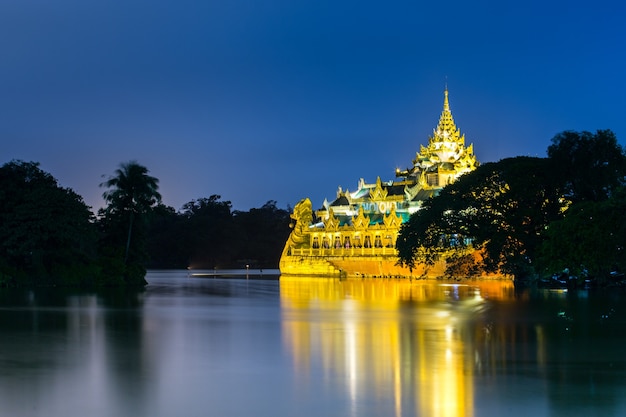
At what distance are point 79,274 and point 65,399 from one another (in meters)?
43.0

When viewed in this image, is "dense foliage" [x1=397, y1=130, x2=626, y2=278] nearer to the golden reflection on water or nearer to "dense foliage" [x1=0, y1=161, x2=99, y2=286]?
the golden reflection on water

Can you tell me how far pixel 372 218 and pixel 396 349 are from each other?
235ft

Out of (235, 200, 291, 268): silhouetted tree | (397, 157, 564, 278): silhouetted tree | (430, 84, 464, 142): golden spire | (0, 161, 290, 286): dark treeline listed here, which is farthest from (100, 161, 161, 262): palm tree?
(235, 200, 291, 268): silhouetted tree

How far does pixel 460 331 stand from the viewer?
2378 cm

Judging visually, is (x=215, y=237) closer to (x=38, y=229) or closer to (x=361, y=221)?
(x=361, y=221)

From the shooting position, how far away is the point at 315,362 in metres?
18.0

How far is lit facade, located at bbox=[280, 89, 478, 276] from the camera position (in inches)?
3378

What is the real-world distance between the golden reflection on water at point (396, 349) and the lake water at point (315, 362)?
0.04m

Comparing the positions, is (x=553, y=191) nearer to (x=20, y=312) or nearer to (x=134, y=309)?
(x=134, y=309)

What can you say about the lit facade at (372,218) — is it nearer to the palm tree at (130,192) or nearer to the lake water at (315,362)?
the palm tree at (130,192)

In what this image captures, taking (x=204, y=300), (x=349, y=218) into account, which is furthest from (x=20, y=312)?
(x=349, y=218)

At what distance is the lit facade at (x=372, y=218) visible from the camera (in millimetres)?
85812

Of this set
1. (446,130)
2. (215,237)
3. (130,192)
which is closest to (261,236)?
(215,237)

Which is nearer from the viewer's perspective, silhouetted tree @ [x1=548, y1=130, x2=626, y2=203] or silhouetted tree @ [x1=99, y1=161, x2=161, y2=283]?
silhouetted tree @ [x1=548, y1=130, x2=626, y2=203]
